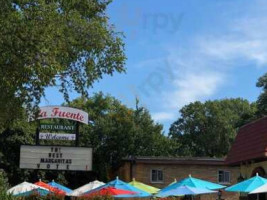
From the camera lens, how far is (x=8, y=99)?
588 inches

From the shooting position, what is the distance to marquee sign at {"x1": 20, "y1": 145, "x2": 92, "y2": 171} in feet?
110

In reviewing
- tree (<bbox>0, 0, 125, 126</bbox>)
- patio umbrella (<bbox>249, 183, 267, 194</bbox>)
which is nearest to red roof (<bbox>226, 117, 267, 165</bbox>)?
patio umbrella (<bbox>249, 183, 267, 194</bbox>)

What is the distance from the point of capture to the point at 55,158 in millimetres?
33781

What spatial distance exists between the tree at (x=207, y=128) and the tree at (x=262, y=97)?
→ 84.4 ft

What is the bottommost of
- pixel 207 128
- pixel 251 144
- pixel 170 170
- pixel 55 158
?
pixel 170 170

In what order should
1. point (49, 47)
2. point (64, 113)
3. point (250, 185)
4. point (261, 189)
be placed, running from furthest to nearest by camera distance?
point (64, 113) < point (250, 185) < point (261, 189) < point (49, 47)

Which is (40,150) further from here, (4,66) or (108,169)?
(4,66)

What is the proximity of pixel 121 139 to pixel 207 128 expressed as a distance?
2131cm

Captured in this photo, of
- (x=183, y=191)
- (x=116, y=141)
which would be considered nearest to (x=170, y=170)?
(x=116, y=141)

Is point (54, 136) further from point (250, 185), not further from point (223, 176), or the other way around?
point (250, 185)

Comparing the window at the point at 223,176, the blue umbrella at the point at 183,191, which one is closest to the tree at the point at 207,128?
the window at the point at 223,176

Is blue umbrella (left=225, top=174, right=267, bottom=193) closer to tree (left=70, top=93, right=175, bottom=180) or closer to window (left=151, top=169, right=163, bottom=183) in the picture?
window (left=151, top=169, right=163, bottom=183)

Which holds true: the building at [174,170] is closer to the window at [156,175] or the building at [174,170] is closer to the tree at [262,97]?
the window at [156,175]

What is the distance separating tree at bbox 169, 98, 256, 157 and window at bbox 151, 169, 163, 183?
77.5 feet
